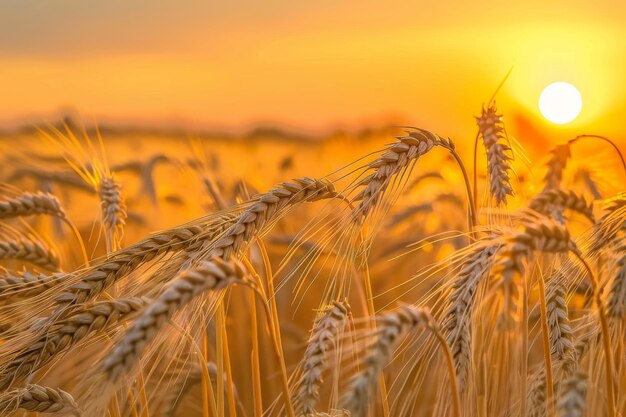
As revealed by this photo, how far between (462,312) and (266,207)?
0.34m

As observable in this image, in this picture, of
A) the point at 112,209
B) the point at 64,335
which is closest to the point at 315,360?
the point at 64,335

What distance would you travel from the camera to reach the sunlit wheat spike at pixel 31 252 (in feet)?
6.17

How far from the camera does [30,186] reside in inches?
160

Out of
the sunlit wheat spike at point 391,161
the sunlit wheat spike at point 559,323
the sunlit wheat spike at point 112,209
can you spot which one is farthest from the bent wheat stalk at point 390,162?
the sunlit wheat spike at point 112,209

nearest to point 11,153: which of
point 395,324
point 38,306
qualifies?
point 38,306

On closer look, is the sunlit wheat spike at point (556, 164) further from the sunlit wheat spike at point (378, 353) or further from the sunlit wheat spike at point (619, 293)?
the sunlit wheat spike at point (378, 353)

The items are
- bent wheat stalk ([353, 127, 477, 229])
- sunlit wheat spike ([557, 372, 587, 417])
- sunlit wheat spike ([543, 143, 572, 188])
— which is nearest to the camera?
sunlit wheat spike ([557, 372, 587, 417])

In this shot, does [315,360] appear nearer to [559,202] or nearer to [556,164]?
[559,202]

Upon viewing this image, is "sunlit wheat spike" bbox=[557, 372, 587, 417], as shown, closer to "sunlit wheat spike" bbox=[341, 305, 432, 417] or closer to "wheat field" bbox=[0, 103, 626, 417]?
"wheat field" bbox=[0, 103, 626, 417]

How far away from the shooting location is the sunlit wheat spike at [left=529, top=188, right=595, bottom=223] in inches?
59.8

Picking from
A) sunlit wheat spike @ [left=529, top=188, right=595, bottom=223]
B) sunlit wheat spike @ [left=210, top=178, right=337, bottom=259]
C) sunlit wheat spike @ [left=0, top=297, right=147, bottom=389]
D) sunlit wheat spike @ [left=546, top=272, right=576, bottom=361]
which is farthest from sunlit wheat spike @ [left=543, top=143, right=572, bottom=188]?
sunlit wheat spike @ [left=0, top=297, right=147, bottom=389]

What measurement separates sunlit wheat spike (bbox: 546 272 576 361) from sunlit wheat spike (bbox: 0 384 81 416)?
773 mm

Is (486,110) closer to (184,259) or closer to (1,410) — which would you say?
(184,259)

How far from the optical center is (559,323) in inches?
56.9
